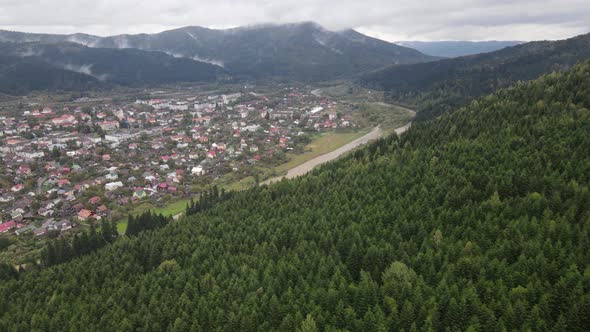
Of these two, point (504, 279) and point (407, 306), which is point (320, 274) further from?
point (504, 279)

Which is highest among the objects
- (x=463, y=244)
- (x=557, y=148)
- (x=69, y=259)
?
(x=557, y=148)

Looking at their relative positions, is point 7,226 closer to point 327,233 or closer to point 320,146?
point 327,233

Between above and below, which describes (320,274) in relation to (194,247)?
above

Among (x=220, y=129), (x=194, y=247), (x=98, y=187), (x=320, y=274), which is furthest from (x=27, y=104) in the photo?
(x=320, y=274)

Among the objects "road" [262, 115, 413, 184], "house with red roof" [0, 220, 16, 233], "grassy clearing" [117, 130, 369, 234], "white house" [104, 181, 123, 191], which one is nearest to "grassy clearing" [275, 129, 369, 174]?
"grassy clearing" [117, 130, 369, 234]

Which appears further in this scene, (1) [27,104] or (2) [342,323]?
(1) [27,104]

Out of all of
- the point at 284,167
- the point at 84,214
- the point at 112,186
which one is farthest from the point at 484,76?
the point at 84,214
